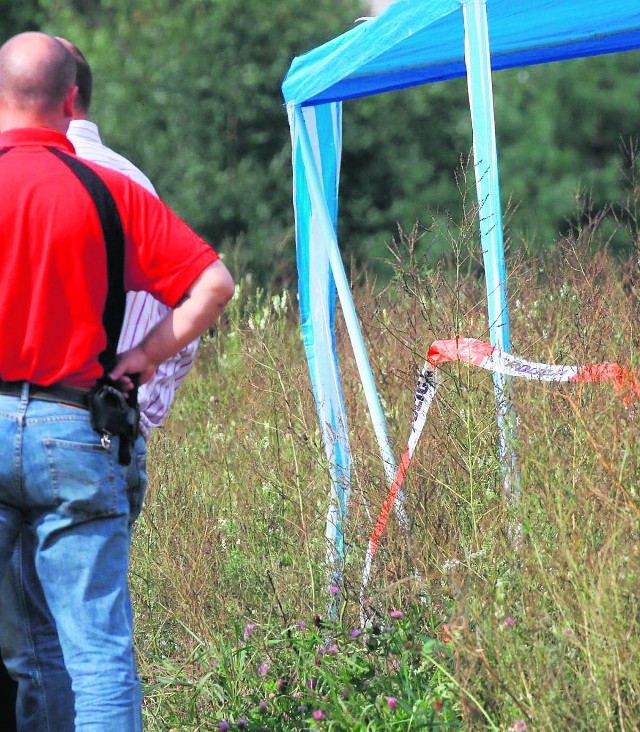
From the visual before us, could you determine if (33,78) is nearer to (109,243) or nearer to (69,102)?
(69,102)

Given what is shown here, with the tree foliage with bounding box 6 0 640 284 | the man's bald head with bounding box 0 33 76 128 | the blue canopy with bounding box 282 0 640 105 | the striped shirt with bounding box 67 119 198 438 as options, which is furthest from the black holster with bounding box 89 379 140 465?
the tree foliage with bounding box 6 0 640 284

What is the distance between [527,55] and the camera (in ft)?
16.8

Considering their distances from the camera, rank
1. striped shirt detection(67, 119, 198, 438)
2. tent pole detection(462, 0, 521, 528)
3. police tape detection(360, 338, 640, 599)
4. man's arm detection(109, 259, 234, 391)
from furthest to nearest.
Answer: tent pole detection(462, 0, 521, 528) < police tape detection(360, 338, 640, 599) < striped shirt detection(67, 119, 198, 438) < man's arm detection(109, 259, 234, 391)

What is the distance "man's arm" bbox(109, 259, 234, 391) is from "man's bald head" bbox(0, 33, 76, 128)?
1.57 ft

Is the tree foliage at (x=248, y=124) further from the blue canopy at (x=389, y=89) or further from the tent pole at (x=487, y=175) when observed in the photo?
the tent pole at (x=487, y=175)

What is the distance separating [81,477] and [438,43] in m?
2.66

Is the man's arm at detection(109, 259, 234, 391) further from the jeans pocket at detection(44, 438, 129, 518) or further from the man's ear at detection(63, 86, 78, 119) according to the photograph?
the man's ear at detection(63, 86, 78, 119)

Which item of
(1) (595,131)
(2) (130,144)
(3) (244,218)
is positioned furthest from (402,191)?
(1) (595,131)

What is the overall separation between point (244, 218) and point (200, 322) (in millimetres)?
13835

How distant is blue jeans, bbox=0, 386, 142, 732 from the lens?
2721 millimetres

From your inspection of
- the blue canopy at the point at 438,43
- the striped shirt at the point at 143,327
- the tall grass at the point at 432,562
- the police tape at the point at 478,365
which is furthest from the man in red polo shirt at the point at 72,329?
the blue canopy at the point at 438,43

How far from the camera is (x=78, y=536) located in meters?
2.77

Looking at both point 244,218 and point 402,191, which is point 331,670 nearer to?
point 244,218

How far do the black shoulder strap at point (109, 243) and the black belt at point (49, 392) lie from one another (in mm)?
111
